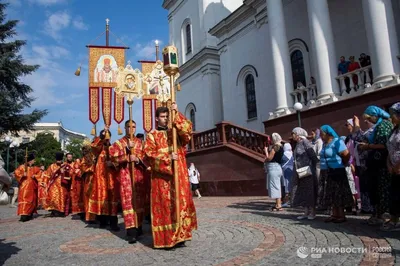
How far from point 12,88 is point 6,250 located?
2069 centimetres

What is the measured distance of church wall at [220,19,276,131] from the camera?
18.8 meters

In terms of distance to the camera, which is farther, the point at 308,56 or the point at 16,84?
the point at 16,84

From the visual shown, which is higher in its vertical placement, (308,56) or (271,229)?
(308,56)

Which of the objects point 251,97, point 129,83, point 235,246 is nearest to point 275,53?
point 251,97

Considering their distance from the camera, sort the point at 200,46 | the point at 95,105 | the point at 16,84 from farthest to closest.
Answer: the point at 200,46, the point at 16,84, the point at 95,105

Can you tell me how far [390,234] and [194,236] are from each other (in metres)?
2.98

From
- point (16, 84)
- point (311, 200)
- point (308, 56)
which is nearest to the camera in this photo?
point (311, 200)

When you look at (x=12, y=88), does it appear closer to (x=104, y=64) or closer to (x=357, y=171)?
(x=104, y=64)

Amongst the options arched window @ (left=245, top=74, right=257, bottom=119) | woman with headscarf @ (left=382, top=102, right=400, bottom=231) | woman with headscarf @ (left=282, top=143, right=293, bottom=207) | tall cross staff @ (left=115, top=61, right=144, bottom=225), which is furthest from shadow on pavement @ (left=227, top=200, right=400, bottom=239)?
arched window @ (left=245, top=74, right=257, bottom=119)

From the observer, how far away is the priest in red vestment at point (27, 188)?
939 cm

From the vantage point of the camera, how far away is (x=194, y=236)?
545 centimetres

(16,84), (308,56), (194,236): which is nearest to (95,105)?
(194,236)

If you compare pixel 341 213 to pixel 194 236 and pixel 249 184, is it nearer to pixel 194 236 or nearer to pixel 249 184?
pixel 194 236

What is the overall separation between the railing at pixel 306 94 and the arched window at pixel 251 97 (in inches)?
204
